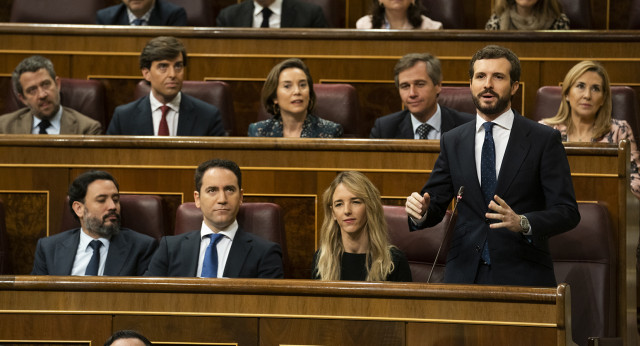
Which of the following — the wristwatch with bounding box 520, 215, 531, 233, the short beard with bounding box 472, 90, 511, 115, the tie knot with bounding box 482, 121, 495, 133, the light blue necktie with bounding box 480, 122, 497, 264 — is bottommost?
the wristwatch with bounding box 520, 215, 531, 233

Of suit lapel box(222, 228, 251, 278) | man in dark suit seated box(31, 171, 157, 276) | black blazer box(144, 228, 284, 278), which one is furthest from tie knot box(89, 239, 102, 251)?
suit lapel box(222, 228, 251, 278)

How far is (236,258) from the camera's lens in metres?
1.55

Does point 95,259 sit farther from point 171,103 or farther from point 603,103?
point 603,103

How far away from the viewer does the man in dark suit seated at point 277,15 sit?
7.64ft

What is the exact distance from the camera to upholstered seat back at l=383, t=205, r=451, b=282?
4.99 ft

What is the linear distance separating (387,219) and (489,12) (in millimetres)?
1088

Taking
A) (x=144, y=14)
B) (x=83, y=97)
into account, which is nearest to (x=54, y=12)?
(x=144, y=14)

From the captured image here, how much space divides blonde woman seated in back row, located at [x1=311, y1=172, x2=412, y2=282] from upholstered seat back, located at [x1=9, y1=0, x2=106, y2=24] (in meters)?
1.18

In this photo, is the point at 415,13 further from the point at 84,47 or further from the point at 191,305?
the point at 191,305

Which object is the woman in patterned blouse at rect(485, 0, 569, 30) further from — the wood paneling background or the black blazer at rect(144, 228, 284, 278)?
the black blazer at rect(144, 228, 284, 278)

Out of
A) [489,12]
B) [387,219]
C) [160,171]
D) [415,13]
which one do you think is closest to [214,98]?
[160,171]

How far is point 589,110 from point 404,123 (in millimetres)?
325

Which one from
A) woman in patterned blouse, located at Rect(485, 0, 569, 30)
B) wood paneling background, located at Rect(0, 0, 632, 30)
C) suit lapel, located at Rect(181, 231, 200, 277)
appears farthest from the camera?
wood paneling background, located at Rect(0, 0, 632, 30)

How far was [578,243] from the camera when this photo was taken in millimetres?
1515
